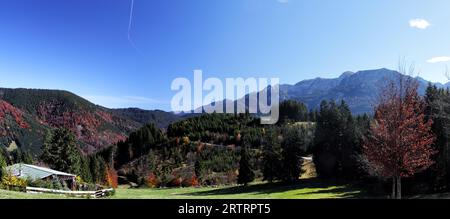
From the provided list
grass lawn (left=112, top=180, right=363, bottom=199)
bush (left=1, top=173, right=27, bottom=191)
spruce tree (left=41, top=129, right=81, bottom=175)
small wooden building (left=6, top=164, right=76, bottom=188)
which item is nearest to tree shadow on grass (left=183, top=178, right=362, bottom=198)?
grass lawn (left=112, top=180, right=363, bottom=199)

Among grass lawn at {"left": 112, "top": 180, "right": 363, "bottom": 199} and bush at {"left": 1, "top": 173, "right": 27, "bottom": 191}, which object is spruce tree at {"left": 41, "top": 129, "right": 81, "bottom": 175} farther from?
bush at {"left": 1, "top": 173, "right": 27, "bottom": 191}

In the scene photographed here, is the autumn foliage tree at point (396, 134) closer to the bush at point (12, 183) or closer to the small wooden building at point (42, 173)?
the bush at point (12, 183)

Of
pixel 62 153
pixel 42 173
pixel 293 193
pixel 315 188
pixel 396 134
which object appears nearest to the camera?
pixel 396 134

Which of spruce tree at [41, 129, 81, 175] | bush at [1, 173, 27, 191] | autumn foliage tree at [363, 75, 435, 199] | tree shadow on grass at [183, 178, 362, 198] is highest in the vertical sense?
autumn foliage tree at [363, 75, 435, 199]

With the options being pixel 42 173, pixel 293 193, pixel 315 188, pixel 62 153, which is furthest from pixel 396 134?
pixel 62 153

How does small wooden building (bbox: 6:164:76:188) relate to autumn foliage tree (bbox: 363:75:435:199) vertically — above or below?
below

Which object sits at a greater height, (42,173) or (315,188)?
(42,173)

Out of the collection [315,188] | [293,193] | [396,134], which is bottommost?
[315,188]

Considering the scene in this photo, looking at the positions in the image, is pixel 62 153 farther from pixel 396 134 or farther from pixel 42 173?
pixel 396 134

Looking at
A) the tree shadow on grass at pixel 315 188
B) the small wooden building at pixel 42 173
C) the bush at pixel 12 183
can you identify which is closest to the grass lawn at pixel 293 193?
the tree shadow on grass at pixel 315 188
